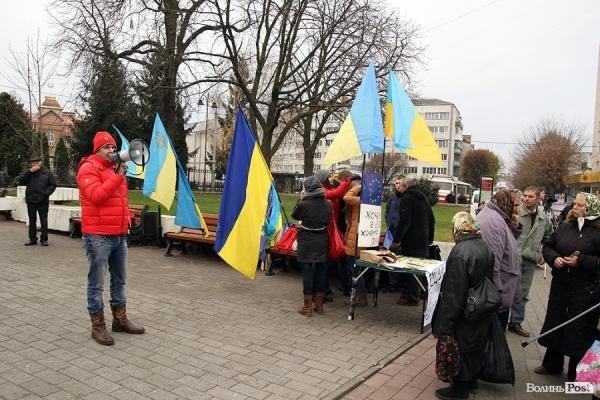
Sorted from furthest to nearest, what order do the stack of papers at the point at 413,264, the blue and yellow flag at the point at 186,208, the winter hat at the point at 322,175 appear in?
1. the blue and yellow flag at the point at 186,208
2. the winter hat at the point at 322,175
3. the stack of papers at the point at 413,264

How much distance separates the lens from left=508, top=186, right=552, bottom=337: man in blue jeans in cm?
595

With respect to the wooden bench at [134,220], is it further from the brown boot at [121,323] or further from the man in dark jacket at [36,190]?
the brown boot at [121,323]

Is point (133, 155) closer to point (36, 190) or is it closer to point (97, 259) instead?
point (97, 259)

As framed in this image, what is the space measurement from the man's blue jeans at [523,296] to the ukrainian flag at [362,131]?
2549 millimetres

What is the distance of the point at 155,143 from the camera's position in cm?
885

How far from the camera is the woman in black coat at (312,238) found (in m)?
5.91

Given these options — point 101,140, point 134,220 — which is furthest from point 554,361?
point 134,220

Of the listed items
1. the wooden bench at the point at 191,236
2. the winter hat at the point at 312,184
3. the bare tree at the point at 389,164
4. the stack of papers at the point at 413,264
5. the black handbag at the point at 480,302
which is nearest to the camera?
the black handbag at the point at 480,302

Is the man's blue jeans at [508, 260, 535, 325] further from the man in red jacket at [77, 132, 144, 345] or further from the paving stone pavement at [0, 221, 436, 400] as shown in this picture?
the man in red jacket at [77, 132, 144, 345]

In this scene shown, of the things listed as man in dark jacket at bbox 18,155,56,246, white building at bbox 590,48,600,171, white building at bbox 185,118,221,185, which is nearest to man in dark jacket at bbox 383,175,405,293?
man in dark jacket at bbox 18,155,56,246

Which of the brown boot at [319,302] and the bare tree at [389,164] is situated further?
the bare tree at [389,164]

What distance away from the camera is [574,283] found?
4148mm

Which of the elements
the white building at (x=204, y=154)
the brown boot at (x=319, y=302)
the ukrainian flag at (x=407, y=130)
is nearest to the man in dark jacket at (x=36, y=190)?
the brown boot at (x=319, y=302)

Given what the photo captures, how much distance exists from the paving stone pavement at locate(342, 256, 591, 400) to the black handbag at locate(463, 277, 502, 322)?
82cm
